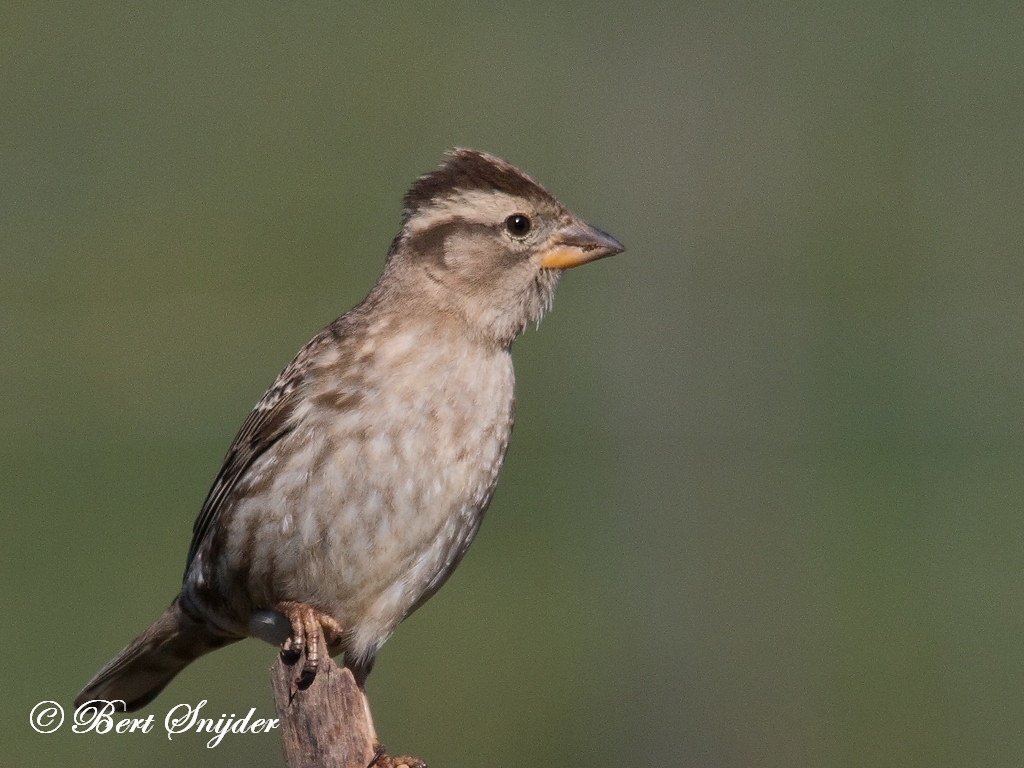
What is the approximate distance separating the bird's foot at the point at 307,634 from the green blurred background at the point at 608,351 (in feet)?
11.2

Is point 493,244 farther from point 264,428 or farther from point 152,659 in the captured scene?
point 152,659

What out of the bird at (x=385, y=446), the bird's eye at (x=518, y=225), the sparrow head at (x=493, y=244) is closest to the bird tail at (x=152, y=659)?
the bird at (x=385, y=446)

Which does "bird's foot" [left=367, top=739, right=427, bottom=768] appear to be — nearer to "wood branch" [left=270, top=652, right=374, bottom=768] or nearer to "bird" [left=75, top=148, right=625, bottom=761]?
"wood branch" [left=270, top=652, right=374, bottom=768]

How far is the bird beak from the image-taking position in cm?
629

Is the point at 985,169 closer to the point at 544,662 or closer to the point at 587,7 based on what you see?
the point at 587,7

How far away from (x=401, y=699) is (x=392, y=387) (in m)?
4.79

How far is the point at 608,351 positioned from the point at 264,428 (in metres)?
5.96

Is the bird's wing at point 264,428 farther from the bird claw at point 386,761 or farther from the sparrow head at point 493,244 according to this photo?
the bird claw at point 386,761

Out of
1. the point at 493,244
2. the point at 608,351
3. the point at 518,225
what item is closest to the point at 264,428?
the point at 493,244

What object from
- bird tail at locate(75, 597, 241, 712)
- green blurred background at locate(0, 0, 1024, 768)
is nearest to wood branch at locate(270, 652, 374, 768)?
bird tail at locate(75, 597, 241, 712)

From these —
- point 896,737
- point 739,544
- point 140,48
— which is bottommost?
point 896,737

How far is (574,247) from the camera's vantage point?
6.31 metres

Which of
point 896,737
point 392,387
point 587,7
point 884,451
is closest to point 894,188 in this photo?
point 587,7

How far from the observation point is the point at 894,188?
19109 millimetres
